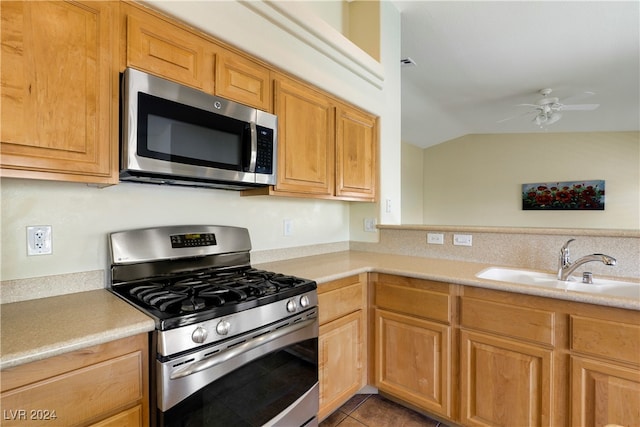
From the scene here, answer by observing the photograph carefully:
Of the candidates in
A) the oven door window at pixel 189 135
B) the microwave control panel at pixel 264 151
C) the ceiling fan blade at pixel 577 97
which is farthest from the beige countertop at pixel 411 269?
the ceiling fan blade at pixel 577 97

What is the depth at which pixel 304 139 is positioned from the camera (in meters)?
1.91

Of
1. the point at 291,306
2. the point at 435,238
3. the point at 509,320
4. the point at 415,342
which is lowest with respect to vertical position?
the point at 415,342

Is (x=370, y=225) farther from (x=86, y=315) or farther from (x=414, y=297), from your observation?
(x=86, y=315)

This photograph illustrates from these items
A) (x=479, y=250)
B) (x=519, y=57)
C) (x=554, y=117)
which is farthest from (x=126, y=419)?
(x=554, y=117)

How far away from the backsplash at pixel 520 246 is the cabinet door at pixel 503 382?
648mm

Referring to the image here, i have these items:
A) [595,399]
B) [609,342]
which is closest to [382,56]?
[609,342]

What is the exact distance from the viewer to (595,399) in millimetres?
1283

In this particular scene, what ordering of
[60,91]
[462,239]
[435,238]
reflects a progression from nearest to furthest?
[60,91] → [462,239] → [435,238]

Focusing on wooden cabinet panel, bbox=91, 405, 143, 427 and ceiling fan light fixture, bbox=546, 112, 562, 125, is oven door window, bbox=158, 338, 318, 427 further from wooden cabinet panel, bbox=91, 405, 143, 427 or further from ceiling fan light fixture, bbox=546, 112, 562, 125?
ceiling fan light fixture, bbox=546, 112, 562, 125

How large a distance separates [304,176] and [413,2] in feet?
6.10

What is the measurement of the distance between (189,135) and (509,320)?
174cm

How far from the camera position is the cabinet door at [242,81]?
4.93 feet

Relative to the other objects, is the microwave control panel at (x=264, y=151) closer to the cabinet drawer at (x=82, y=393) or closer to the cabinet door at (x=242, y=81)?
the cabinet door at (x=242, y=81)

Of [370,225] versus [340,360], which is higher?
[370,225]
